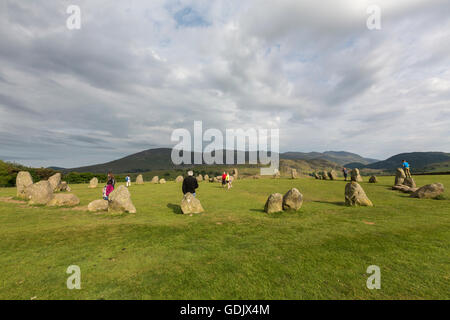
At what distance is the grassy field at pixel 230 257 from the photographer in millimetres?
4223

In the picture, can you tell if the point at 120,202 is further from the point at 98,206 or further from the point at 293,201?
the point at 293,201

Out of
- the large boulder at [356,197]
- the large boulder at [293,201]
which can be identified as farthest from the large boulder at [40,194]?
the large boulder at [356,197]

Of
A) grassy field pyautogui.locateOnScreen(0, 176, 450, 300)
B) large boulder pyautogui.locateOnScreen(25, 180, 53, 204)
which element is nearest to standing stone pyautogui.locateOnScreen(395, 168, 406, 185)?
grassy field pyautogui.locateOnScreen(0, 176, 450, 300)

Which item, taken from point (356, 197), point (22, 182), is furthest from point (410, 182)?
point (22, 182)

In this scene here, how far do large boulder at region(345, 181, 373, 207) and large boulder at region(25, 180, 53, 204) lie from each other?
22845mm

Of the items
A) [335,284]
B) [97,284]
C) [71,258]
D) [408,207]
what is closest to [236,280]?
[335,284]

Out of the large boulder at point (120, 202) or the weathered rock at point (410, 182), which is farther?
the weathered rock at point (410, 182)

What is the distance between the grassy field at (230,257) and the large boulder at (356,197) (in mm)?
2579

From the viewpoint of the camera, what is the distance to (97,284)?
448 centimetres

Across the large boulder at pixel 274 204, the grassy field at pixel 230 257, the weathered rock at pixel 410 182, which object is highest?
the weathered rock at pixel 410 182

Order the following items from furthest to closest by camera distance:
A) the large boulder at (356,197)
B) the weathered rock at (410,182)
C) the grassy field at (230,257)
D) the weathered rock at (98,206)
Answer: the weathered rock at (410,182) → the large boulder at (356,197) → the weathered rock at (98,206) → the grassy field at (230,257)

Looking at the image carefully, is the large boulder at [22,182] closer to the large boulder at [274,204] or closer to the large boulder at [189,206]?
the large boulder at [189,206]
